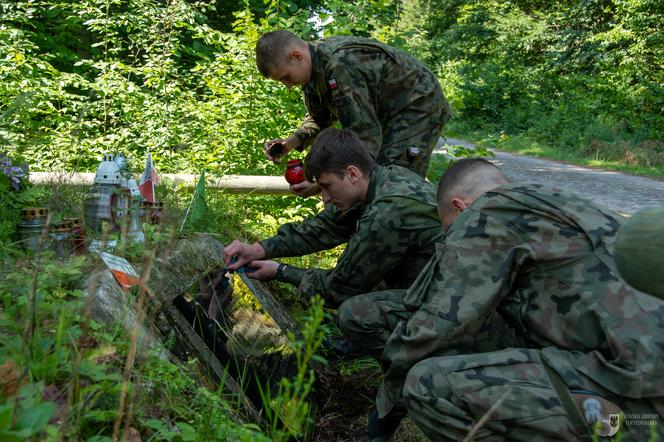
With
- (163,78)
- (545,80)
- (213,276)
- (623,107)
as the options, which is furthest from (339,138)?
(545,80)

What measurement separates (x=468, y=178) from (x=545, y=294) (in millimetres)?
566

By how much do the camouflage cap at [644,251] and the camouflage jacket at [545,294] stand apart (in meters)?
1.18

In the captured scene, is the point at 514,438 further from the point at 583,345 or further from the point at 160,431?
the point at 160,431

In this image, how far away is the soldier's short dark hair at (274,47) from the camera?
3.81 m

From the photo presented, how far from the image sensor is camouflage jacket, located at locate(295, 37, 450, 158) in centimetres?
391

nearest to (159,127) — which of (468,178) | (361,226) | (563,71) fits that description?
(361,226)

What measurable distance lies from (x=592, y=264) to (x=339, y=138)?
1559 millimetres

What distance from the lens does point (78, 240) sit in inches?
121

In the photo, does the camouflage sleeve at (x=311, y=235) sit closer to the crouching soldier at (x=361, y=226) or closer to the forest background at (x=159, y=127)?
the crouching soldier at (x=361, y=226)

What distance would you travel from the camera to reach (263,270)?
3.44 meters

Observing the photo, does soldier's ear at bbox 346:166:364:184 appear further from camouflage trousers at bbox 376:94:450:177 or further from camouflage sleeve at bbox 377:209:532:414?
camouflage sleeve at bbox 377:209:532:414

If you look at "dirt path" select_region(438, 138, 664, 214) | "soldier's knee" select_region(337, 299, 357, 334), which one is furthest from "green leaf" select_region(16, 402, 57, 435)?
"dirt path" select_region(438, 138, 664, 214)

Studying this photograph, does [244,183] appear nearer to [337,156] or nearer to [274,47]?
[274,47]

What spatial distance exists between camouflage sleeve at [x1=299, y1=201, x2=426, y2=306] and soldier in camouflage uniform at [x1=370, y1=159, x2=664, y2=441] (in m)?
0.72
